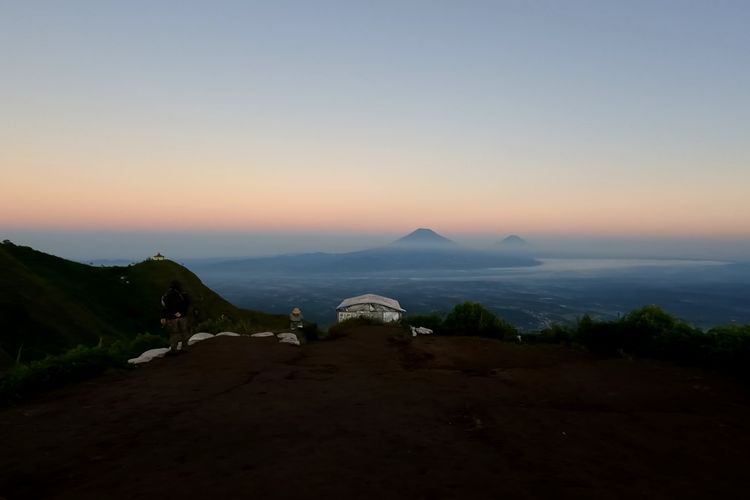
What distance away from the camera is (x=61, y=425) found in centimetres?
787

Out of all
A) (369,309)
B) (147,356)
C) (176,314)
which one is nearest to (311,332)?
(176,314)

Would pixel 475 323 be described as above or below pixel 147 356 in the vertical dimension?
below

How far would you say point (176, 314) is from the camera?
1465 cm

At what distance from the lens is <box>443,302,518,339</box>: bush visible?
830 inches

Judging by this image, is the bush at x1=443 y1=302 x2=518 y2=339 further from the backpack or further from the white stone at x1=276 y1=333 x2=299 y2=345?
the backpack

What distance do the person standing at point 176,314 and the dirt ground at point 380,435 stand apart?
2.19 m

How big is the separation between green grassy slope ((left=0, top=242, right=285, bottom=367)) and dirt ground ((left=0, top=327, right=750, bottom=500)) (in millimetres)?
24381

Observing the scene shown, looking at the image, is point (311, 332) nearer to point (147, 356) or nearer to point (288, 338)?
point (288, 338)

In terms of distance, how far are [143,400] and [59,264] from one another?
6744 centimetres

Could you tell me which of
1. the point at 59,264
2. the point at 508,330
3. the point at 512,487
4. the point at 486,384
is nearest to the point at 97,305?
the point at 59,264

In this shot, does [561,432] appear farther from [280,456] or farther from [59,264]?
[59,264]

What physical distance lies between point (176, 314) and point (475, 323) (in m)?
14.0

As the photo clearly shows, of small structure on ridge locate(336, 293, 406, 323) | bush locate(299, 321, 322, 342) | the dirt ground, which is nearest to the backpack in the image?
the dirt ground

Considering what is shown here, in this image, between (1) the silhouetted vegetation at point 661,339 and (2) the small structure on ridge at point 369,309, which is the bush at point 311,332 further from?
(2) the small structure on ridge at point 369,309
